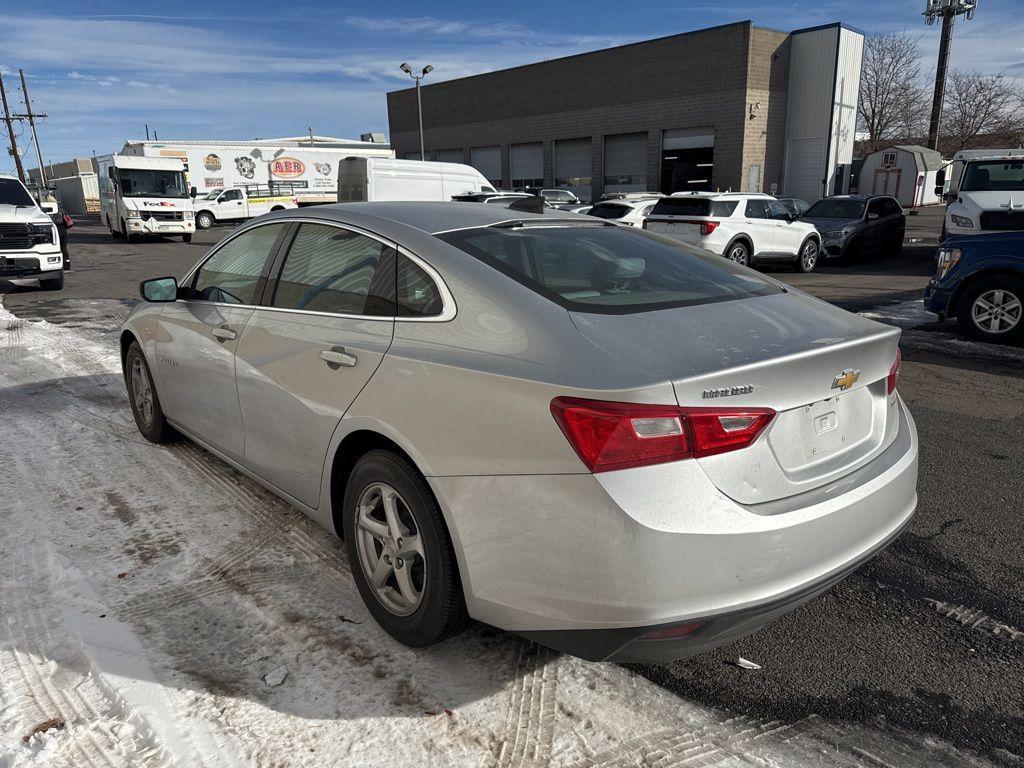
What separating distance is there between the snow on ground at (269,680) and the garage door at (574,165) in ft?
121

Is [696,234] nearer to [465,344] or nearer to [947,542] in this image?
[947,542]

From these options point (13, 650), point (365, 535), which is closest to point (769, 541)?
point (365, 535)

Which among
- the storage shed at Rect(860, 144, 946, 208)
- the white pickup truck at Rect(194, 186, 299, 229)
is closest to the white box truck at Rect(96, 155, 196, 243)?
the white pickup truck at Rect(194, 186, 299, 229)

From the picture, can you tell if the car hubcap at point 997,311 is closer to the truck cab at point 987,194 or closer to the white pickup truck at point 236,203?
the truck cab at point 987,194

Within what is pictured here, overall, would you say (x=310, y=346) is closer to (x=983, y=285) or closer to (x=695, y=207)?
(x=983, y=285)

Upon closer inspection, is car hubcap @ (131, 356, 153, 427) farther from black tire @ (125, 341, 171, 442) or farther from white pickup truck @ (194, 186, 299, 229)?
white pickup truck @ (194, 186, 299, 229)

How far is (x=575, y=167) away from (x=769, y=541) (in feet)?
130

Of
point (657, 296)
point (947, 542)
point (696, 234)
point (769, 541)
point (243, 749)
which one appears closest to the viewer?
point (769, 541)

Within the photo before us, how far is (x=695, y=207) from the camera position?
1423cm

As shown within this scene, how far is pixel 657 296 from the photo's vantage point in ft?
8.90

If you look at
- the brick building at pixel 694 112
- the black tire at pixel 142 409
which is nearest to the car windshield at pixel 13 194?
the black tire at pixel 142 409

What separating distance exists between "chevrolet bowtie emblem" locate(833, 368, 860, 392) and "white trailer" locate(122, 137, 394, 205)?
34005 mm

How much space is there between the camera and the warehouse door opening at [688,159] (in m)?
34.2

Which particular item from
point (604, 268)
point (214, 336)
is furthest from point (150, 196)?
point (604, 268)
